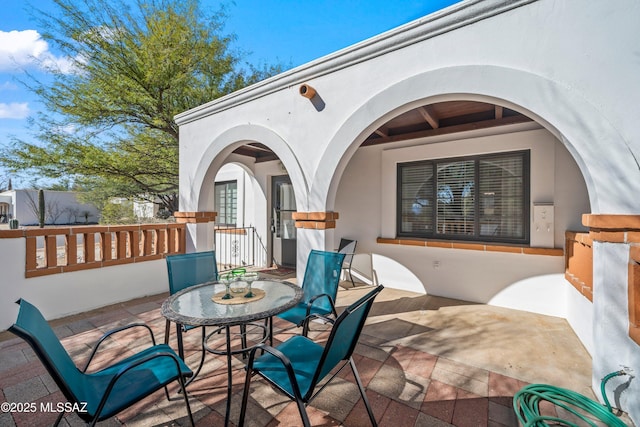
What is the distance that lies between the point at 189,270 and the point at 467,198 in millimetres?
4273

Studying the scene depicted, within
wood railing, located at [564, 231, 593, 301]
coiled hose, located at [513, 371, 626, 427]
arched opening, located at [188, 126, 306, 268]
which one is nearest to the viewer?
coiled hose, located at [513, 371, 626, 427]

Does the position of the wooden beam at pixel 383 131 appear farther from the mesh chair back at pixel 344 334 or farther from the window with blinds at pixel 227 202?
the window with blinds at pixel 227 202

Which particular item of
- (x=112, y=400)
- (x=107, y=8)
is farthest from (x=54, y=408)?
(x=107, y=8)

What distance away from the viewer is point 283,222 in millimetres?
6609

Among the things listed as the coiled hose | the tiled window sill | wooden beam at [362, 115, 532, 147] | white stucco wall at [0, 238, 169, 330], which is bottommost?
the coiled hose

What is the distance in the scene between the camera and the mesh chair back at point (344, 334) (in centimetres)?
144

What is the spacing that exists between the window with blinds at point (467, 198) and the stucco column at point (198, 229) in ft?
11.9

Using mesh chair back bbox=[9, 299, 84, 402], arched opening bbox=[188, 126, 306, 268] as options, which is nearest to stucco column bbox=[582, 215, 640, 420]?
mesh chair back bbox=[9, 299, 84, 402]

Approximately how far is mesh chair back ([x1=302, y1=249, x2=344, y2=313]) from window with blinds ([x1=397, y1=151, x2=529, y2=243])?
250cm

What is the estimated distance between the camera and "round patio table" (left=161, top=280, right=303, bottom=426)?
5.96 ft

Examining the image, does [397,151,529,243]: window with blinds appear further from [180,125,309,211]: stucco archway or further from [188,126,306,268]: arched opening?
[188,126,306,268]: arched opening

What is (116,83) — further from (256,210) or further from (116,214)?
(116,214)

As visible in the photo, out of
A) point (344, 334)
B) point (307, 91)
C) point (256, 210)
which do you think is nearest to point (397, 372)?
point (344, 334)

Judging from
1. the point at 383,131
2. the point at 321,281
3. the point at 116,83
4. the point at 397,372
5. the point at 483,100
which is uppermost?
the point at 116,83
